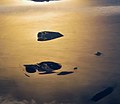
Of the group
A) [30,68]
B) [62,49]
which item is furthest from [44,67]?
[62,49]

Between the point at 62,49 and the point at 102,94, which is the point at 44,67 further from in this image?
the point at 102,94

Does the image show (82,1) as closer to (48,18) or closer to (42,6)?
(42,6)

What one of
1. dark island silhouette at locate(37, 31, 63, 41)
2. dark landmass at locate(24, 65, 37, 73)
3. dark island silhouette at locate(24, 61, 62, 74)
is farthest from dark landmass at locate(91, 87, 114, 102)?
dark island silhouette at locate(37, 31, 63, 41)

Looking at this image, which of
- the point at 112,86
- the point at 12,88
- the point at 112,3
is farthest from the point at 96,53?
the point at 112,3

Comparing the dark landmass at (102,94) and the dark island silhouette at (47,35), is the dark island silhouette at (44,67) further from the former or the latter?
the dark island silhouette at (47,35)

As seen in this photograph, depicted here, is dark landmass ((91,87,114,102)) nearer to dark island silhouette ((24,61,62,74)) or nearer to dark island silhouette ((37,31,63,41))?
dark island silhouette ((24,61,62,74))

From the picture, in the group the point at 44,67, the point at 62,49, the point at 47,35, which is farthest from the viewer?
the point at 47,35
